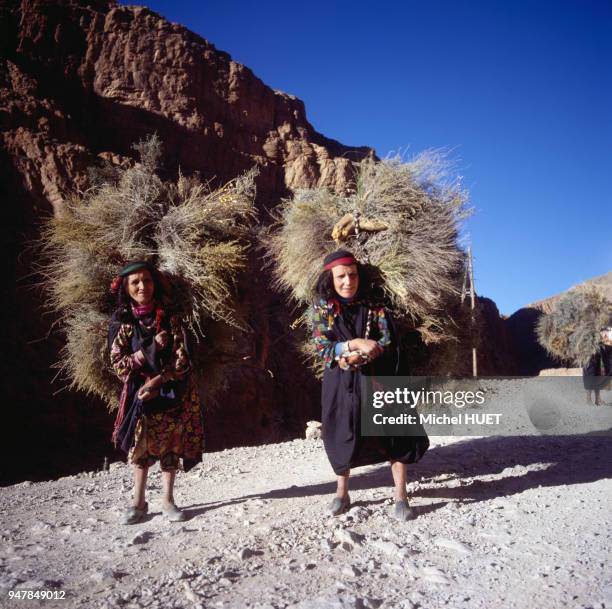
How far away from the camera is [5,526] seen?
114 inches

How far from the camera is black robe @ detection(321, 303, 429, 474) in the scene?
2916mm

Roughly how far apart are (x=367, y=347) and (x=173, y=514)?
5.33 feet

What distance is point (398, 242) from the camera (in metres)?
3.30

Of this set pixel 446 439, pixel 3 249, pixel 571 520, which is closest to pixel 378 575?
pixel 571 520

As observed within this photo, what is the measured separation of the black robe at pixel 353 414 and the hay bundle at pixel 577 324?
28.9 feet

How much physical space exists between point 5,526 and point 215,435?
11367 mm

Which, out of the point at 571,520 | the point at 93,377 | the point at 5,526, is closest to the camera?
the point at 571,520

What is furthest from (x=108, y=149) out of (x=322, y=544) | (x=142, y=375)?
(x=322, y=544)

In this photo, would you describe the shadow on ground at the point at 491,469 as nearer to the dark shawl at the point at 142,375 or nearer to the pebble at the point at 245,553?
the dark shawl at the point at 142,375

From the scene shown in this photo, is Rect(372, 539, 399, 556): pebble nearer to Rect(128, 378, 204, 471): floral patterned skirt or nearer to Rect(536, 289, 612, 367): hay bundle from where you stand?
Rect(128, 378, 204, 471): floral patterned skirt

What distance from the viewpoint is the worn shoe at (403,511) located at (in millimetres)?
2727

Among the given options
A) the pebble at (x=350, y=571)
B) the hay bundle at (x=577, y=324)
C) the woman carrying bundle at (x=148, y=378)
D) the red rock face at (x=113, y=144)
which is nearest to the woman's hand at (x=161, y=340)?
the woman carrying bundle at (x=148, y=378)

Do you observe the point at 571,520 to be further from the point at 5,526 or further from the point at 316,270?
the point at 5,526

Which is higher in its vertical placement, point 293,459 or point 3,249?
point 3,249
